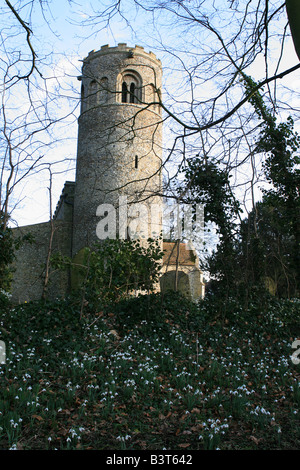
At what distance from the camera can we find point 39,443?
11.5 ft

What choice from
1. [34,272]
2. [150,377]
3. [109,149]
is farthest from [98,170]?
[150,377]

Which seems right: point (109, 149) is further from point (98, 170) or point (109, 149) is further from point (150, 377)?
point (150, 377)

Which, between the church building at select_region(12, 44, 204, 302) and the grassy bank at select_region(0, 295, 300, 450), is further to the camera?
the church building at select_region(12, 44, 204, 302)

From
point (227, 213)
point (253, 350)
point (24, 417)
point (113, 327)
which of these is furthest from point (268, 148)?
point (24, 417)

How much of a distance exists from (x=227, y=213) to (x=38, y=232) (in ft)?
38.7

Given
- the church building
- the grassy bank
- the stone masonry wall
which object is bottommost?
the grassy bank

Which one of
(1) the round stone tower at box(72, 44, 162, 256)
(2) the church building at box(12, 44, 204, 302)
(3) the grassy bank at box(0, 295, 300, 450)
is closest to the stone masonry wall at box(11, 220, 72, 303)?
(2) the church building at box(12, 44, 204, 302)

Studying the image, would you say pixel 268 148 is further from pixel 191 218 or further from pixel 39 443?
pixel 39 443

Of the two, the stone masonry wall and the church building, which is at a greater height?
the church building

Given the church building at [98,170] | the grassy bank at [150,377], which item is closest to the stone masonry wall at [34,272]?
the church building at [98,170]

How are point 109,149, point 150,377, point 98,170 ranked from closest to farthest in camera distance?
point 150,377, point 109,149, point 98,170

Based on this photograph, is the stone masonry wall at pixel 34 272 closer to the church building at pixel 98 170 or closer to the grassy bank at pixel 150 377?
the church building at pixel 98 170

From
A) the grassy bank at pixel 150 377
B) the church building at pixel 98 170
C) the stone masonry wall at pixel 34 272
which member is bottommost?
the grassy bank at pixel 150 377

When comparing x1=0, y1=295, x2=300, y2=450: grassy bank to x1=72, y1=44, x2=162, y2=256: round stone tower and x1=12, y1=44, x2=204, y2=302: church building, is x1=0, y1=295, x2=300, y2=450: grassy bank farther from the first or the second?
x1=72, y1=44, x2=162, y2=256: round stone tower
